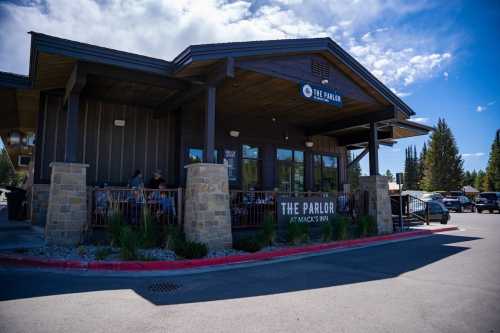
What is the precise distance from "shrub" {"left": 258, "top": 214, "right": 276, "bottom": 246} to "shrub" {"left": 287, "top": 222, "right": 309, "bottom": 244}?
0.52 m

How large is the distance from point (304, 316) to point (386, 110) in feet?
32.4

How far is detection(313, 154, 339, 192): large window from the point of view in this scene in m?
15.9

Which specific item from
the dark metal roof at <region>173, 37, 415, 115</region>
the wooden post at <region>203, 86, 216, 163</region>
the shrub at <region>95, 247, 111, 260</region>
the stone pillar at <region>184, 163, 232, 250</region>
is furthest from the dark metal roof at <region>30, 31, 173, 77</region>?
the shrub at <region>95, 247, 111, 260</region>

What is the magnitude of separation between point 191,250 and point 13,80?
6569 mm

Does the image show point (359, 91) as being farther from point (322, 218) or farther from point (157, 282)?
point (157, 282)

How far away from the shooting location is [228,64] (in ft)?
25.6

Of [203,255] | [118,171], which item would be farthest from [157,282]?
[118,171]

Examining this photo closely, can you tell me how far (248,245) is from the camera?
785cm

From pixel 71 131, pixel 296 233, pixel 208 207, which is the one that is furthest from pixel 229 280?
pixel 71 131

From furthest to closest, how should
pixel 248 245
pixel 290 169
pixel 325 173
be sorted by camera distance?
pixel 325 173, pixel 290 169, pixel 248 245

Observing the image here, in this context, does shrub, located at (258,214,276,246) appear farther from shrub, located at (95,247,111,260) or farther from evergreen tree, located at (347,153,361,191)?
evergreen tree, located at (347,153,361,191)

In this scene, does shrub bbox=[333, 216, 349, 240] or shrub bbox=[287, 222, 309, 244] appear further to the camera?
shrub bbox=[333, 216, 349, 240]

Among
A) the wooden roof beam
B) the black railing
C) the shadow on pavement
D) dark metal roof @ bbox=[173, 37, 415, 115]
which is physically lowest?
the shadow on pavement

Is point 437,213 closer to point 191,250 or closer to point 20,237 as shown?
point 191,250
